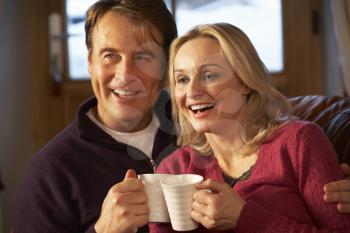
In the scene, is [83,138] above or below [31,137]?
above

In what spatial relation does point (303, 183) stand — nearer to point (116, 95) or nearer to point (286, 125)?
point (286, 125)

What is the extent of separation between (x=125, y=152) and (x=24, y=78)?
6.07 ft

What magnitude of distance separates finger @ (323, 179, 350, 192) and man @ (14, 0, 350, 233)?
21.6 inches

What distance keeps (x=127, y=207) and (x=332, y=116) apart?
771 mm

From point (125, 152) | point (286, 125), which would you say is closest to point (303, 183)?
point (286, 125)

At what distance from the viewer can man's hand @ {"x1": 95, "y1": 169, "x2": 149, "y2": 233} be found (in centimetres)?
105

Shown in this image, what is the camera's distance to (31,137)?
Answer: 3.09 meters

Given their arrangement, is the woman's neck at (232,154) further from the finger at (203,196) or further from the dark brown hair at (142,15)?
the dark brown hair at (142,15)

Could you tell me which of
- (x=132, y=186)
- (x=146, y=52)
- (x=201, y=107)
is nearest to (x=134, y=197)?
(x=132, y=186)

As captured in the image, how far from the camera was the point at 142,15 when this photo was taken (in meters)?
1.40

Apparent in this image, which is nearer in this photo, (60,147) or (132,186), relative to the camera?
→ (132,186)

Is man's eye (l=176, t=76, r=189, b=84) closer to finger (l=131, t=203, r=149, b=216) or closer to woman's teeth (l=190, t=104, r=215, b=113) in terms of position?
woman's teeth (l=190, t=104, r=215, b=113)

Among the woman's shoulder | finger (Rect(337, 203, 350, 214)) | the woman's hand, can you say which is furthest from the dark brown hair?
finger (Rect(337, 203, 350, 214))

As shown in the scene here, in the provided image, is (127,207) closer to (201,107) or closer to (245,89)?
(201,107)
